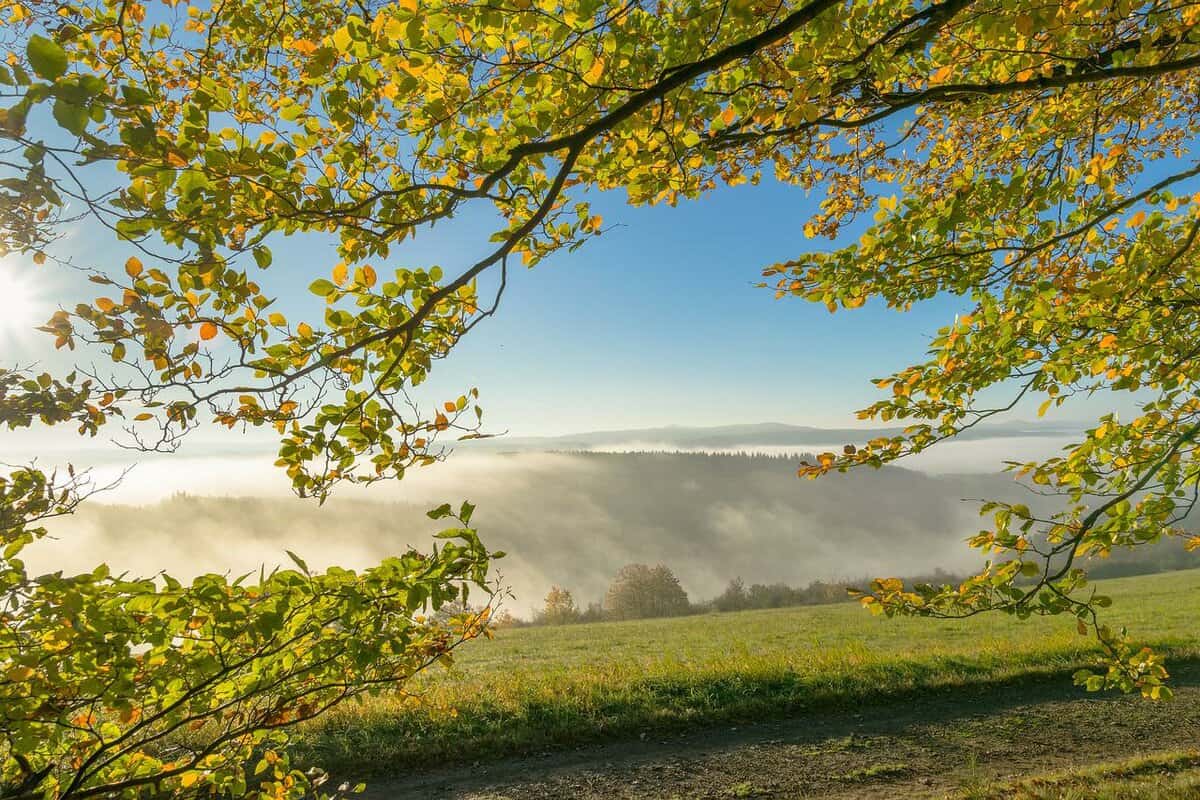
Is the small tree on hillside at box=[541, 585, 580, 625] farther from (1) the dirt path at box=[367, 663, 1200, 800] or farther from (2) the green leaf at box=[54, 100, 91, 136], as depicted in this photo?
(2) the green leaf at box=[54, 100, 91, 136]

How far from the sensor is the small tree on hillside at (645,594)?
127ft

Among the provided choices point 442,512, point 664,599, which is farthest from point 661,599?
point 442,512

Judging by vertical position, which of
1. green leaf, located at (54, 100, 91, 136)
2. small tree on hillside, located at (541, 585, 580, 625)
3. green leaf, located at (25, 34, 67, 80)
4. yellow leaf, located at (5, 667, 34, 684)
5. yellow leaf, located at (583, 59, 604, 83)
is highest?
yellow leaf, located at (583, 59, 604, 83)

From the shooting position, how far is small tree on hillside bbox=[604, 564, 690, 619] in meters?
38.6

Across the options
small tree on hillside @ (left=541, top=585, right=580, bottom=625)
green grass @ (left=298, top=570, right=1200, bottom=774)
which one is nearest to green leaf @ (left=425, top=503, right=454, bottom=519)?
green grass @ (left=298, top=570, right=1200, bottom=774)

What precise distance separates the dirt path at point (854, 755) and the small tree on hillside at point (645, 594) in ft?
95.7

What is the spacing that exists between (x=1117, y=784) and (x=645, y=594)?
34.4 m

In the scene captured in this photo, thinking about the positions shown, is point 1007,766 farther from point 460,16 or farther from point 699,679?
point 460,16

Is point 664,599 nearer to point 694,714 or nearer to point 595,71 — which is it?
point 694,714

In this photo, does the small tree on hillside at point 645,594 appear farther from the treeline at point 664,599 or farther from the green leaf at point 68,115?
the green leaf at point 68,115

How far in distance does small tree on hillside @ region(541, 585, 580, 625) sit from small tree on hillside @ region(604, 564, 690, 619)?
8.17 feet

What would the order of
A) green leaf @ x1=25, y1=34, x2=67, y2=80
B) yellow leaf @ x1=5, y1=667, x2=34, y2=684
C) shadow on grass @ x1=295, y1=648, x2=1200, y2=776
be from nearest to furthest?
green leaf @ x1=25, y1=34, x2=67, y2=80 < yellow leaf @ x1=5, y1=667, x2=34, y2=684 < shadow on grass @ x1=295, y1=648, x2=1200, y2=776

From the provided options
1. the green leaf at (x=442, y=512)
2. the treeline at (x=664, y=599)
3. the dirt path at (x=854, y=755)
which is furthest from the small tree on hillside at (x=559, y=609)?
the green leaf at (x=442, y=512)

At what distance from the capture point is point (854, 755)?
8203mm
